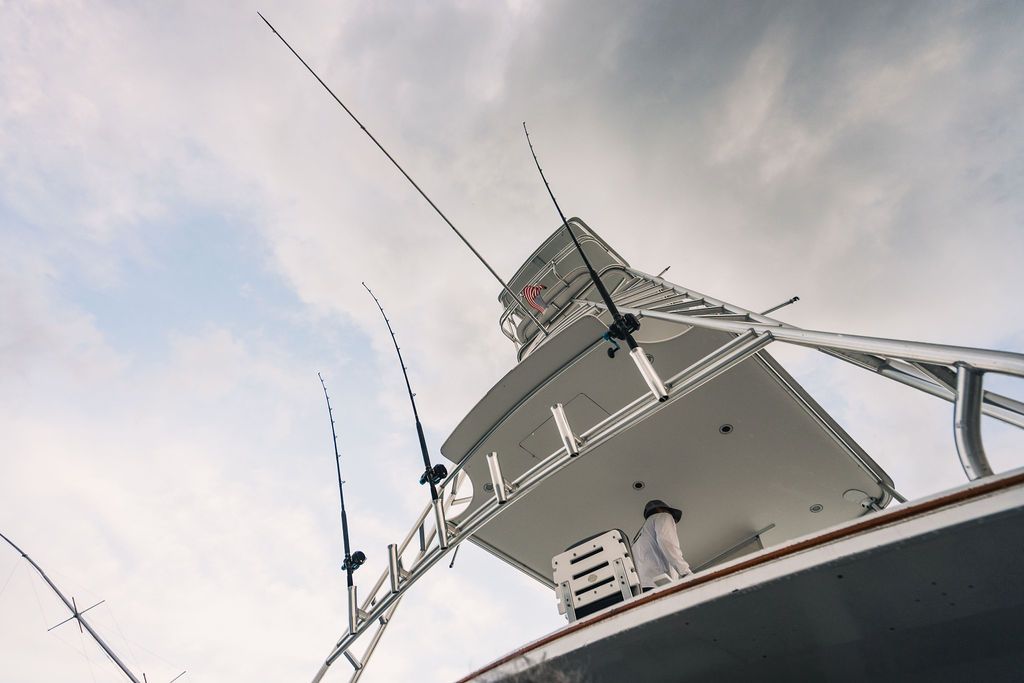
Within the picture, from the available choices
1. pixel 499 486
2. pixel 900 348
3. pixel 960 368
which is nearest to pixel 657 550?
pixel 499 486

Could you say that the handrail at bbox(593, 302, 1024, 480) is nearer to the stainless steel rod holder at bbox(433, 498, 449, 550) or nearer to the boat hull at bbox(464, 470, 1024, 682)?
the boat hull at bbox(464, 470, 1024, 682)

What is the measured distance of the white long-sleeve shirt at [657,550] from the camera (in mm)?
5547

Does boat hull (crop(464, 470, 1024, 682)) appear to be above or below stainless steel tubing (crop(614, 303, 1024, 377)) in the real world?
below

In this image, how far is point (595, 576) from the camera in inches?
185

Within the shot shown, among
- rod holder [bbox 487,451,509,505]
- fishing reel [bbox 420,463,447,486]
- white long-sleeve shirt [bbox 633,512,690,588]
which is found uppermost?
fishing reel [bbox 420,463,447,486]

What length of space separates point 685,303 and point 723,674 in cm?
457

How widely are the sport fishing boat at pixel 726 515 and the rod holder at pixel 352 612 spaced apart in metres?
0.02

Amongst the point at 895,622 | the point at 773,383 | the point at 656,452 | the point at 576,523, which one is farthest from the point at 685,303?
the point at 895,622

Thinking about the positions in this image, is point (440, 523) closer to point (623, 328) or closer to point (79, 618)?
point (623, 328)

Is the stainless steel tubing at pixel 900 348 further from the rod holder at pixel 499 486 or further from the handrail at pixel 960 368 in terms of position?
the rod holder at pixel 499 486

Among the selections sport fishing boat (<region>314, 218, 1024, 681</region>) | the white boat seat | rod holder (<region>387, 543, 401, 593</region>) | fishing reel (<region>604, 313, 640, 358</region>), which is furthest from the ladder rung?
fishing reel (<region>604, 313, 640, 358</region>)

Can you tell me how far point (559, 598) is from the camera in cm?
489

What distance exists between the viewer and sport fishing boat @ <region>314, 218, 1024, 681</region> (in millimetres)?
2713

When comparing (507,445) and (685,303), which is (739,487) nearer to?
(685,303)
